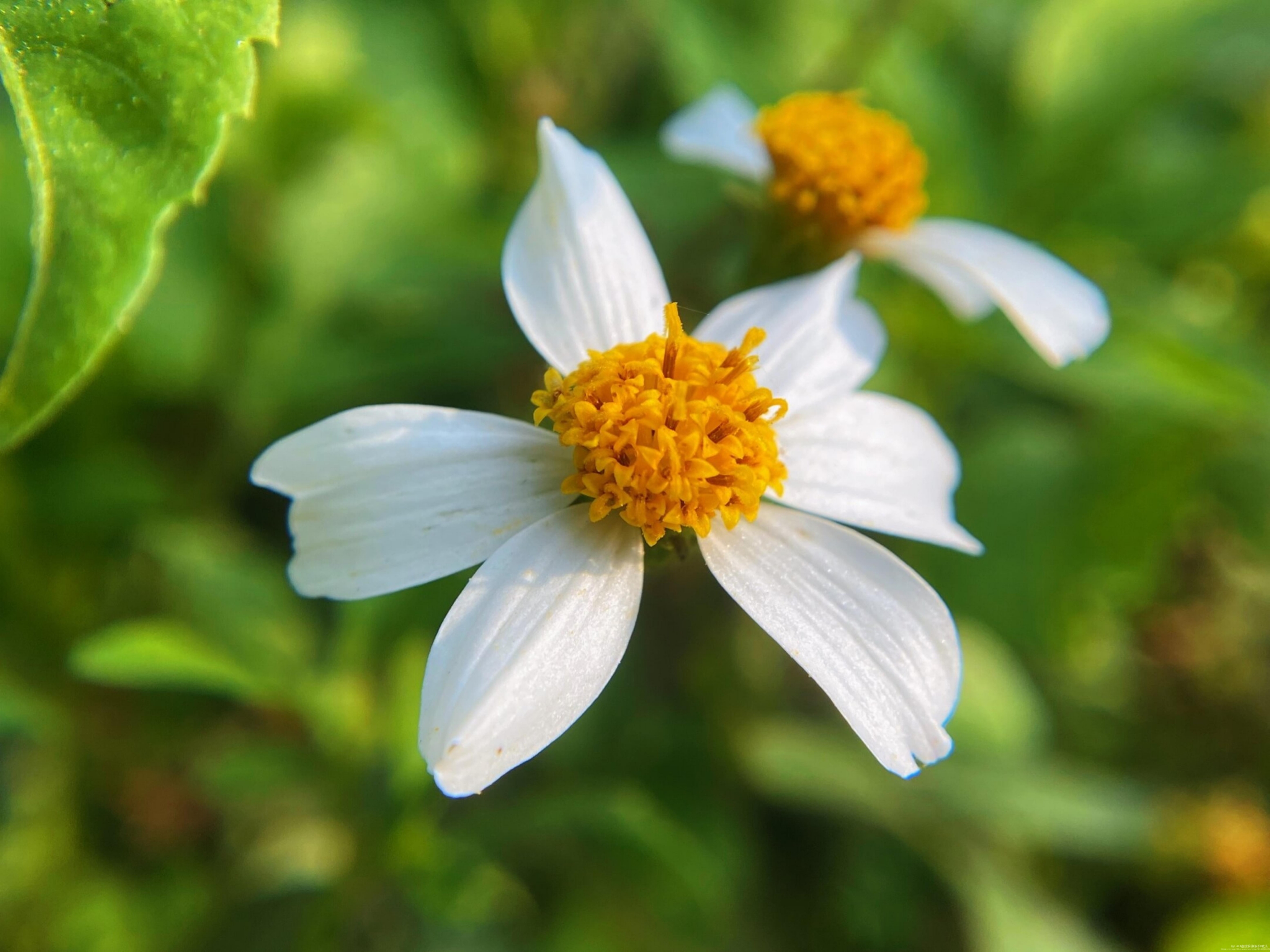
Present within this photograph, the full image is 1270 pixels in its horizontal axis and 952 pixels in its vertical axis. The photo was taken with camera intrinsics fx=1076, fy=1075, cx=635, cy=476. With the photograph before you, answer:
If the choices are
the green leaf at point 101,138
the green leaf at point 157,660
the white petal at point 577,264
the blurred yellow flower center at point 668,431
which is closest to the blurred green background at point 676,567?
the green leaf at point 157,660

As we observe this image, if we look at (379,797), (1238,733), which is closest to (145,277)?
(379,797)

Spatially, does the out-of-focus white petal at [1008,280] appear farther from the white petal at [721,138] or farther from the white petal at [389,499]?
the white petal at [389,499]

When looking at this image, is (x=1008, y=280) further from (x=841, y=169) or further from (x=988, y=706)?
(x=988, y=706)

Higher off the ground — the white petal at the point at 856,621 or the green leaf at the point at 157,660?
the white petal at the point at 856,621

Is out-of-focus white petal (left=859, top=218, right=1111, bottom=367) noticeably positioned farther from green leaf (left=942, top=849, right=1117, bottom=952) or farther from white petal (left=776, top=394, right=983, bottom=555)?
green leaf (left=942, top=849, right=1117, bottom=952)

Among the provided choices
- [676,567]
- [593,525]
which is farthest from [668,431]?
[676,567]

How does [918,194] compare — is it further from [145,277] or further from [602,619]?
[145,277]
